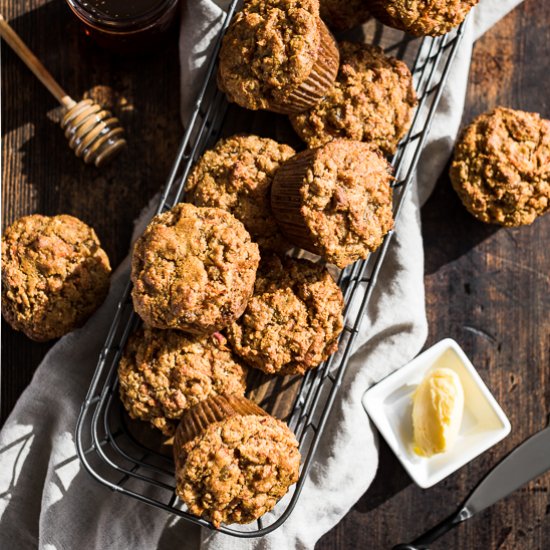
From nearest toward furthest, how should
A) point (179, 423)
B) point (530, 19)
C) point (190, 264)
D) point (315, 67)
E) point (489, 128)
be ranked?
point (190, 264) → point (315, 67) → point (179, 423) → point (489, 128) → point (530, 19)

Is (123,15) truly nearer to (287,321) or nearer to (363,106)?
(363,106)

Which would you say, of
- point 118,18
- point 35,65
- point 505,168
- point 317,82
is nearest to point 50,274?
point 35,65

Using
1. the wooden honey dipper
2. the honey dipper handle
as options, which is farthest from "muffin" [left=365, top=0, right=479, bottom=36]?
the honey dipper handle

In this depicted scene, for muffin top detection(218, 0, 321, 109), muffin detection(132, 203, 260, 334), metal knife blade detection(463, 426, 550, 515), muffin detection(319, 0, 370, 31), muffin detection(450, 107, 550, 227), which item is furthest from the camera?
metal knife blade detection(463, 426, 550, 515)

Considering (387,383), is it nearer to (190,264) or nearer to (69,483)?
(190,264)

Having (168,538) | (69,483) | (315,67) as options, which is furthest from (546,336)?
(69,483)

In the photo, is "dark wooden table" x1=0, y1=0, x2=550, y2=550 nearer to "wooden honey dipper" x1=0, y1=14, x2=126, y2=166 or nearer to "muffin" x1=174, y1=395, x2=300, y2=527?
"wooden honey dipper" x1=0, y1=14, x2=126, y2=166
